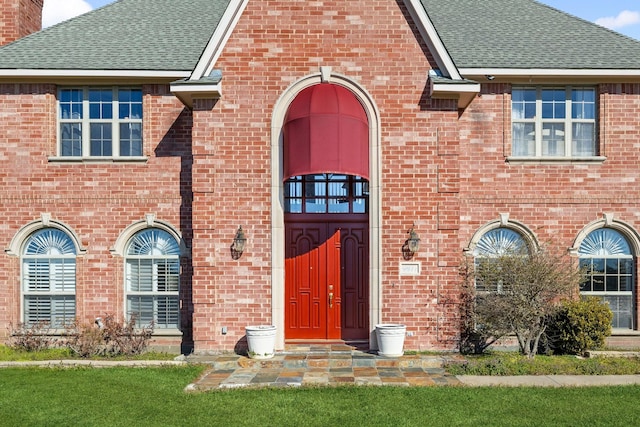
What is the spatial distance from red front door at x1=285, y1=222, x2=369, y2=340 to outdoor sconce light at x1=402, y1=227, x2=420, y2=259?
47.0 inches

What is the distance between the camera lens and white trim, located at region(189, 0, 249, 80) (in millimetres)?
12734

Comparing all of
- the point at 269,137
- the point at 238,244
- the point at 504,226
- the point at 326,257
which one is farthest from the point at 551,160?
the point at 238,244

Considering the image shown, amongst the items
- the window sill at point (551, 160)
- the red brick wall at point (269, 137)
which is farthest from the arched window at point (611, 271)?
the red brick wall at point (269, 137)

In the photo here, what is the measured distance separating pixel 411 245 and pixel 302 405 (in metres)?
4.83

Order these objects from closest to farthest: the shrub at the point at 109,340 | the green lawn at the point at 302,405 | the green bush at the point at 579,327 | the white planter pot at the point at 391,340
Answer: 1. the green lawn at the point at 302,405
2. the white planter pot at the point at 391,340
3. the green bush at the point at 579,327
4. the shrub at the point at 109,340

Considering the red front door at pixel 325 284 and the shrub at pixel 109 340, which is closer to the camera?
the shrub at pixel 109 340

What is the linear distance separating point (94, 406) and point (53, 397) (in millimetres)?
1032

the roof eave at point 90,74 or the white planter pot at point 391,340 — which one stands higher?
the roof eave at point 90,74

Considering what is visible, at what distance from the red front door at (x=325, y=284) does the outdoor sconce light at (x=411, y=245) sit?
1.19 meters

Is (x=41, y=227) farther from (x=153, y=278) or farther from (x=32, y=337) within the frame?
(x=153, y=278)

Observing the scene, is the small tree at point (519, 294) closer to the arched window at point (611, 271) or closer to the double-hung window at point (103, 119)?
the arched window at point (611, 271)

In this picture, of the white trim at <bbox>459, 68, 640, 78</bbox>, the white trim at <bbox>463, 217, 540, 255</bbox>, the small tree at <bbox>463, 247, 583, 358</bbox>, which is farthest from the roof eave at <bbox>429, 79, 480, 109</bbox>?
the small tree at <bbox>463, 247, 583, 358</bbox>

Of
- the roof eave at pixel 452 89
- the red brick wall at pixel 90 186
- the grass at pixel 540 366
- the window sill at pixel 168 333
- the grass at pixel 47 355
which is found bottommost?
the grass at pixel 47 355

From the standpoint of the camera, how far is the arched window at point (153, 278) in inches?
570
